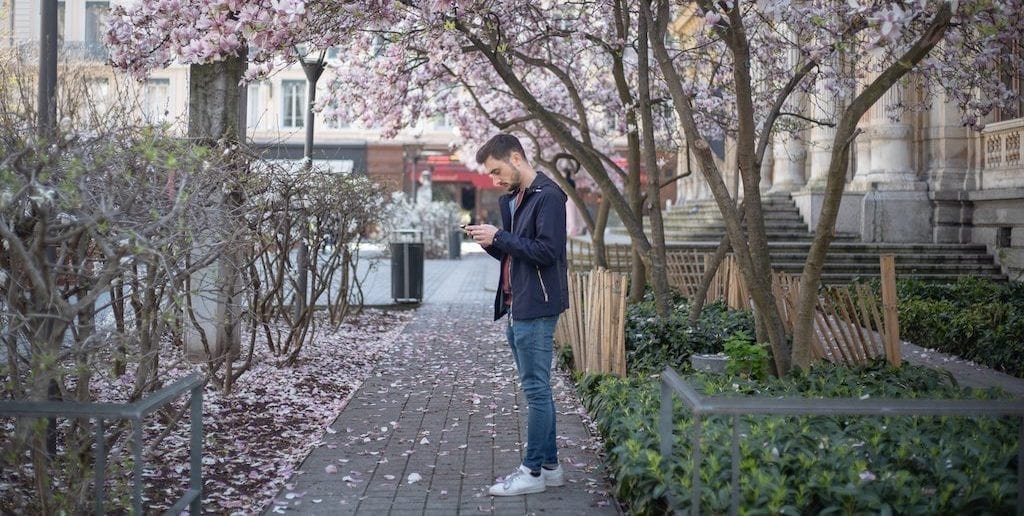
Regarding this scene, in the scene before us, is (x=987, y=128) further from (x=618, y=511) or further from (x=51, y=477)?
(x=51, y=477)

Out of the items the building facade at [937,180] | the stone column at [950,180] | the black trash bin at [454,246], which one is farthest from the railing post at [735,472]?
the black trash bin at [454,246]

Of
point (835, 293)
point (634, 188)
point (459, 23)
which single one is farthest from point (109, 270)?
point (634, 188)

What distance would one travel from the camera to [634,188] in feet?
42.1

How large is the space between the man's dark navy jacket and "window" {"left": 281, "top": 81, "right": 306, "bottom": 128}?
145ft

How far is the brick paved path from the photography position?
17.7 feet

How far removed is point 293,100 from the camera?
160ft

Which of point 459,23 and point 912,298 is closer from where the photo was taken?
point 459,23

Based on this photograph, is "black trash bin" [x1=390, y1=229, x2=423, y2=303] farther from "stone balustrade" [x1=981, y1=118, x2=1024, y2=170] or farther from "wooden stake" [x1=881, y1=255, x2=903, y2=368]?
"wooden stake" [x1=881, y1=255, x2=903, y2=368]

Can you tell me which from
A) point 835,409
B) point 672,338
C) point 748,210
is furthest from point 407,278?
point 835,409

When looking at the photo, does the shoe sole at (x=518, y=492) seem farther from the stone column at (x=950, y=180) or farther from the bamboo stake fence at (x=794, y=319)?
the stone column at (x=950, y=180)

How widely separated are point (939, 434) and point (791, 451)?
2.53ft

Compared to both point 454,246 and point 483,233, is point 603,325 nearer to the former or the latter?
point 483,233

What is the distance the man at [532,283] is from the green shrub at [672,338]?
2.80 metres

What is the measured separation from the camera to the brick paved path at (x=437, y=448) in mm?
5398
